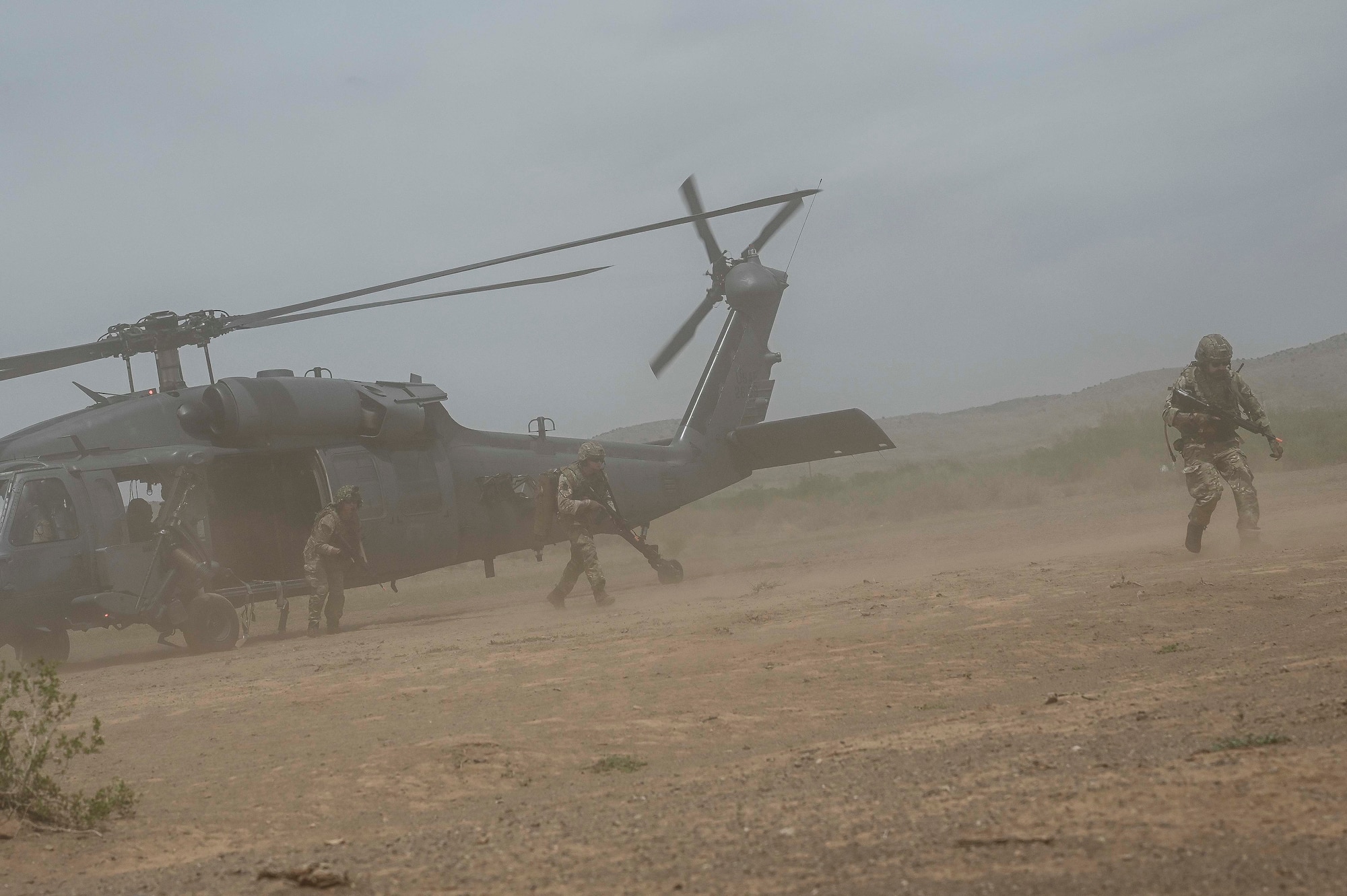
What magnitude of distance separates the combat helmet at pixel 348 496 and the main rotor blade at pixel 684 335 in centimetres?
547

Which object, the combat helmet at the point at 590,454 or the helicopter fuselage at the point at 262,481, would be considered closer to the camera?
the helicopter fuselage at the point at 262,481

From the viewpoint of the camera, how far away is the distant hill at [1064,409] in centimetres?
6944

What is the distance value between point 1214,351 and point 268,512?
9.80 meters

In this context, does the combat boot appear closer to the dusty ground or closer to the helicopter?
the dusty ground

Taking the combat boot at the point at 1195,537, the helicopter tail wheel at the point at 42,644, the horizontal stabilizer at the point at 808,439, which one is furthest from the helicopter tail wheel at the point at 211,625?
the combat boot at the point at 1195,537

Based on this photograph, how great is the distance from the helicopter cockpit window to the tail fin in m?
8.18

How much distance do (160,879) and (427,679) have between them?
4017 mm

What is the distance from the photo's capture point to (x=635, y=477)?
15.2 m

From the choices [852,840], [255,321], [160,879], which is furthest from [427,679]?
[255,321]

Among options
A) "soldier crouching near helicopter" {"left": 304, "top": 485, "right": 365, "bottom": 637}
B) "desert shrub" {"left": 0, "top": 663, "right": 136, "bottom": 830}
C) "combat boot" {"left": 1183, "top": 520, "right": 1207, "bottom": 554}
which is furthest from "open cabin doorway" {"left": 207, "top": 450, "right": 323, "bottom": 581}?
"combat boot" {"left": 1183, "top": 520, "right": 1207, "bottom": 554}

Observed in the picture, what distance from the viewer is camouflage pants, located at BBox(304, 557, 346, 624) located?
11.9 m

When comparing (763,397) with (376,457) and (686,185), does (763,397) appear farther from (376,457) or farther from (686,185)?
(376,457)

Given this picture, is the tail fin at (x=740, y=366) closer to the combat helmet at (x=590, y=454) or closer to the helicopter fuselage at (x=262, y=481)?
the helicopter fuselage at (x=262, y=481)

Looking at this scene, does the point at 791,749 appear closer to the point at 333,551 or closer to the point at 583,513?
the point at 583,513
